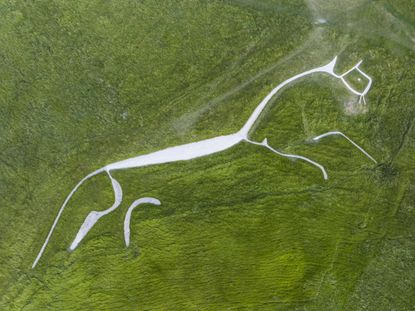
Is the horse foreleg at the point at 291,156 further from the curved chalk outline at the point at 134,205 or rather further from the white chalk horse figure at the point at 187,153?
the curved chalk outline at the point at 134,205

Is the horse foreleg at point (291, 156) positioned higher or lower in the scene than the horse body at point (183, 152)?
lower

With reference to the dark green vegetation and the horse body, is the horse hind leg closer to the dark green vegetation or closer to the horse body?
the dark green vegetation

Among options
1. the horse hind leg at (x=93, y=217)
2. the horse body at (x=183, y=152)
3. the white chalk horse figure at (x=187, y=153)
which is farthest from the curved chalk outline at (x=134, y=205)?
the horse body at (x=183, y=152)

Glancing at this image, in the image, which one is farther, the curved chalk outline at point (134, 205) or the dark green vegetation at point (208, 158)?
the curved chalk outline at point (134, 205)

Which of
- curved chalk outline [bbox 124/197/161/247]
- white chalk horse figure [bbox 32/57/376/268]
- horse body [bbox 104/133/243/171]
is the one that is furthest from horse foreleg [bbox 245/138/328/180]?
curved chalk outline [bbox 124/197/161/247]

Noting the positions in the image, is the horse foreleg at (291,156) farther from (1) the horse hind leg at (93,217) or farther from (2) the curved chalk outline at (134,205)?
(1) the horse hind leg at (93,217)

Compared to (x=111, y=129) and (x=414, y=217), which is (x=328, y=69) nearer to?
(x=414, y=217)
